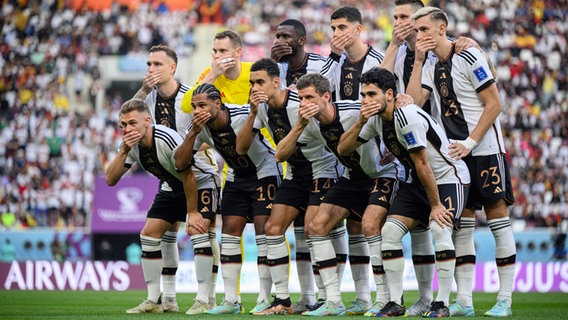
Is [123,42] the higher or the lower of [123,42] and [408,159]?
the higher

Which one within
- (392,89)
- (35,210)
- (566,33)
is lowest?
(35,210)

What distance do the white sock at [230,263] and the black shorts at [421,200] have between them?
1.95 m

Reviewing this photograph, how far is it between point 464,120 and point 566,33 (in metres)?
27.5

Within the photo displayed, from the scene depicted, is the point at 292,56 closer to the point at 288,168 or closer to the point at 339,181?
the point at 288,168

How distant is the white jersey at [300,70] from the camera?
11125 millimetres

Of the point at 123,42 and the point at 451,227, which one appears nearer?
the point at 451,227

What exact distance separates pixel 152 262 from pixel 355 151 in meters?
2.85

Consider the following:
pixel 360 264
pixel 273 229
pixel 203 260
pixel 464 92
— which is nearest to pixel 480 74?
pixel 464 92

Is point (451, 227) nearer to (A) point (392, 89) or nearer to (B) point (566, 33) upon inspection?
(A) point (392, 89)

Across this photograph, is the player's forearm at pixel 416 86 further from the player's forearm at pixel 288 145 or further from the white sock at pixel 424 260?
the white sock at pixel 424 260

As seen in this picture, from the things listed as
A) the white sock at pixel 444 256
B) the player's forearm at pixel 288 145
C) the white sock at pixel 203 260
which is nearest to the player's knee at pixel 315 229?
Result: the player's forearm at pixel 288 145

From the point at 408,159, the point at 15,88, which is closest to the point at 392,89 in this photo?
the point at 408,159

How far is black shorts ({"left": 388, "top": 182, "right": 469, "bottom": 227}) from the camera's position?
9180 mm

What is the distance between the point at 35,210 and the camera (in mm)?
26344
